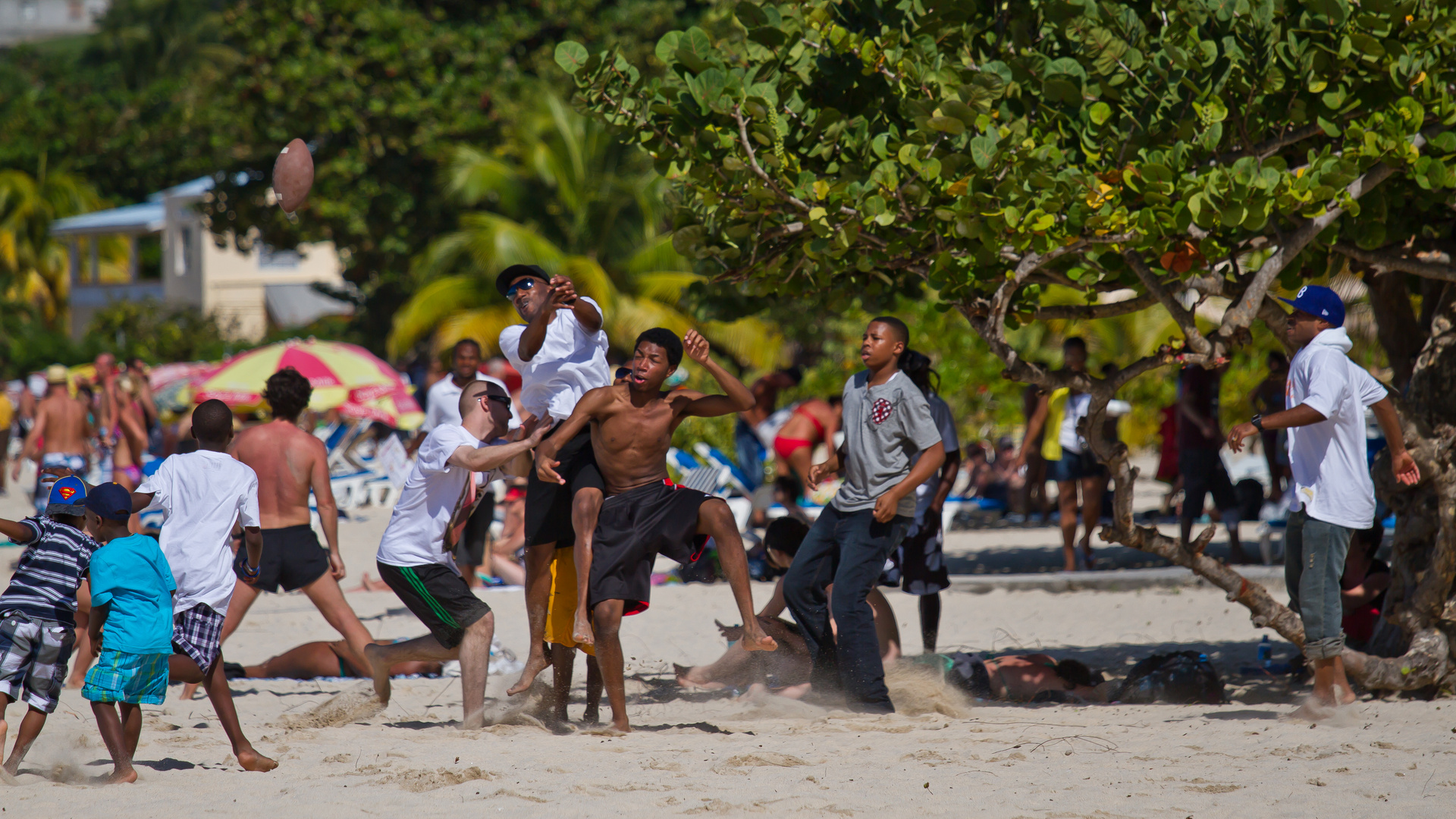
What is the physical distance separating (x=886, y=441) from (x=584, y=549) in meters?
1.50

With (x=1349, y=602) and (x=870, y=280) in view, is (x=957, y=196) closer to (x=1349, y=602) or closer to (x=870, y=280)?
(x=870, y=280)

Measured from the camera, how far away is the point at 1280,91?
546cm

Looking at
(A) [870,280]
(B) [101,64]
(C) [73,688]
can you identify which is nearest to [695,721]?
(A) [870,280]

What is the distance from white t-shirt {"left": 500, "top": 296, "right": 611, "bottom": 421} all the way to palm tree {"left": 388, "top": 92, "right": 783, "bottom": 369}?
55.5ft

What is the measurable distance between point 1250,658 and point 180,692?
5891 mm

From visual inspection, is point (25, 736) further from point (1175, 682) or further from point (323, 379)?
point (323, 379)

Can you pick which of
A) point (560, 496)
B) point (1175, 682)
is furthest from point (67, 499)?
point (1175, 682)

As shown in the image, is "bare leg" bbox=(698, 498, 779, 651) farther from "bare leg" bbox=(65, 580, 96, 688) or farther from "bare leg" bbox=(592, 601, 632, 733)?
"bare leg" bbox=(65, 580, 96, 688)

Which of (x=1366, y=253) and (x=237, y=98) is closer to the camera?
(x=1366, y=253)

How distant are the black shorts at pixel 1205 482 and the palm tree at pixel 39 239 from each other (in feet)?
138

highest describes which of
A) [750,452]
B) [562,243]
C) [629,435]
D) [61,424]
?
[562,243]

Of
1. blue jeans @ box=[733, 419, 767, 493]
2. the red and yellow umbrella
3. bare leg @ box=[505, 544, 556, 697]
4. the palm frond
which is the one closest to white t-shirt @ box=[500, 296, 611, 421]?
bare leg @ box=[505, 544, 556, 697]

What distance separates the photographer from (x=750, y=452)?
12.6 m

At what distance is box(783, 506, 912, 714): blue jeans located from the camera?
232 inches
